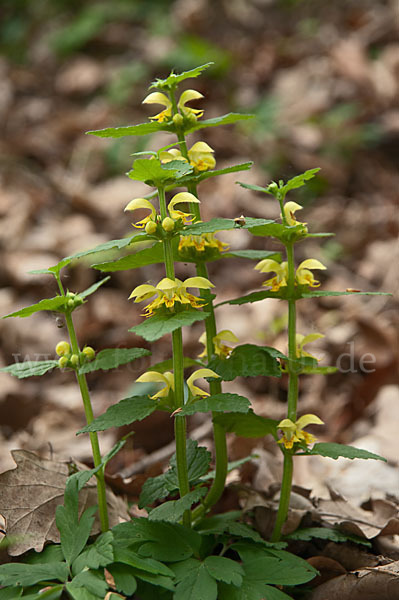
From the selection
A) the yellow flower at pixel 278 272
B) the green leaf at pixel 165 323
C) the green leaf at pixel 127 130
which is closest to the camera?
the green leaf at pixel 165 323

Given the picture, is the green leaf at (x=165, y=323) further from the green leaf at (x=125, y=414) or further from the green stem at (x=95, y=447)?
the green stem at (x=95, y=447)

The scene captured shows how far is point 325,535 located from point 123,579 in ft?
1.93

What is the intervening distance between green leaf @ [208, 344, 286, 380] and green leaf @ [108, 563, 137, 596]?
49 cm

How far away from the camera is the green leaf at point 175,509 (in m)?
1.36

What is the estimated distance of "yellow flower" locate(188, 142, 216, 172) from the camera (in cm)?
151

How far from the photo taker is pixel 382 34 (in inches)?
241

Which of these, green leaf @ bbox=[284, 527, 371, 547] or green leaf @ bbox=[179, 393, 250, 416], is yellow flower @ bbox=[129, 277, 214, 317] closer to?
green leaf @ bbox=[179, 393, 250, 416]

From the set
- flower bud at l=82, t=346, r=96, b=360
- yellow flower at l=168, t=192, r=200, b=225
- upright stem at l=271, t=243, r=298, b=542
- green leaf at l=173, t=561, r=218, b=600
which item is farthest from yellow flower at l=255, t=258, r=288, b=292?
green leaf at l=173, t=561, r=218, b=600

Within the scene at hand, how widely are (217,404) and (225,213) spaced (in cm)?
325

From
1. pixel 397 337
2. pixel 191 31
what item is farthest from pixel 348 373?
pixel 191 31

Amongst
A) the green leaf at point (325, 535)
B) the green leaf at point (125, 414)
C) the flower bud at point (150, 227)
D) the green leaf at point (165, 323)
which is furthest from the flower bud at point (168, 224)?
the green leaf at point (325, 535)

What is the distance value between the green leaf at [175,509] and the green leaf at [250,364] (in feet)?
0.94

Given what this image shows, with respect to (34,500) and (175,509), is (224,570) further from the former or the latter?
(34,500)

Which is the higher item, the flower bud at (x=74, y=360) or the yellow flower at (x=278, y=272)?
the yellow flower at (x=278, y=272)
